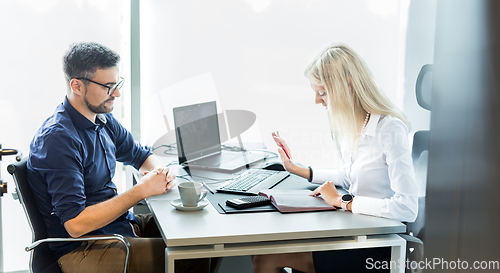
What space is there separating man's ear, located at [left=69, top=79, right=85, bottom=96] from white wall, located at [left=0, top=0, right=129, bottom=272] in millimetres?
722

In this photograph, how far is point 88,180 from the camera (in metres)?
1.36

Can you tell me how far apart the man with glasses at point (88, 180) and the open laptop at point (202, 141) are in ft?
1.08

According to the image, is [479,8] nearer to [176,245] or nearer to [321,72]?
[321,72]

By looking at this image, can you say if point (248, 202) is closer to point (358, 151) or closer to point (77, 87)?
point (358, 151)

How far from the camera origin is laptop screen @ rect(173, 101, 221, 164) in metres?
1.79

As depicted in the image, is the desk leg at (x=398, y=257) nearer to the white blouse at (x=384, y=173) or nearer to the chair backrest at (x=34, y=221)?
the white blouse at (x=384, y=173)

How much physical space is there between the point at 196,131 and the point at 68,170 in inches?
28.3

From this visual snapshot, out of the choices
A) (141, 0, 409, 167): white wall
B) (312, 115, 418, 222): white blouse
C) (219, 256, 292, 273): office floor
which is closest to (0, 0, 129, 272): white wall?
(141, 0, 409, 167): white wall

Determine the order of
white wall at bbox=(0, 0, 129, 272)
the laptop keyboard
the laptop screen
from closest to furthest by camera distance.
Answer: the laptop keyboard, the laptop screen, white wall at bbox=(0, 0, 129, 272)

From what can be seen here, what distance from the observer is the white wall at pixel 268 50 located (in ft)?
6.83

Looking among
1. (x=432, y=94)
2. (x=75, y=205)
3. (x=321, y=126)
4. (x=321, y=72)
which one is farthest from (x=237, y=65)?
(x=432, y=94)

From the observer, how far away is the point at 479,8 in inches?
34.0

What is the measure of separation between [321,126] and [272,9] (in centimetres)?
65

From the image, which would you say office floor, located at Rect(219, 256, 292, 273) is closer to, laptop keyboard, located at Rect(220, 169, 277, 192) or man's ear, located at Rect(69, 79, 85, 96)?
laptop keyboard, located at Rect(220, 169, 277, 192)
